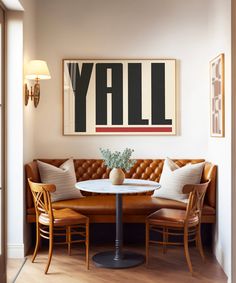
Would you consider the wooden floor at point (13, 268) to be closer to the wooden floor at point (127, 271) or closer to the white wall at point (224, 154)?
the wooden floor at point (127, 271)

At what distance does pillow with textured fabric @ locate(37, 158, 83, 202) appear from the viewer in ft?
15.8

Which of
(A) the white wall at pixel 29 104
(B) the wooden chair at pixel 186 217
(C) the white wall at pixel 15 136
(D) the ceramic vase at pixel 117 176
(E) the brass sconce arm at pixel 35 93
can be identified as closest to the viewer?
(B) the wooden chair at pixel 186 217

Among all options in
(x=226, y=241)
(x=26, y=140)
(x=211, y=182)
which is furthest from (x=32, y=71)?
(x=226, y=241)

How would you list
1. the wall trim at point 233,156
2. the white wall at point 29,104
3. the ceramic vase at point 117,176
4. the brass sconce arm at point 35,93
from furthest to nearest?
the brass sconce arm at point 35,93 < the white wall at point 29,104 < the ceramic vase at point 117,176 < the wall trim at point 233,156

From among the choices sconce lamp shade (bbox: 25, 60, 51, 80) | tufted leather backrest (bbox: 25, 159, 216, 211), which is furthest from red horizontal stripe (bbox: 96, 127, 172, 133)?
sconce lamp shade (bbox: 25, 60, 51, 80)

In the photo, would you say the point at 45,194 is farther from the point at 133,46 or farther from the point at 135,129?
the point at 133,46

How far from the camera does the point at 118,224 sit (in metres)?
4.30

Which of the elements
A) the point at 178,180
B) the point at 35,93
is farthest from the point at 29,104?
the point at 178,180

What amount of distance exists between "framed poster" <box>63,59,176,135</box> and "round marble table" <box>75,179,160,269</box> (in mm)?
1050

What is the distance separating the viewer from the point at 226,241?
411 centimetres

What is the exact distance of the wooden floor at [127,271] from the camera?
3910 millimetres

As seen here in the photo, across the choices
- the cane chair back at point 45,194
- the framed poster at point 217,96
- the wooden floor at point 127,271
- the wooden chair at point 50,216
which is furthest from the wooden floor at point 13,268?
the framed poster at point 217,96

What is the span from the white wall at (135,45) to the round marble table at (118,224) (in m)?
1.06

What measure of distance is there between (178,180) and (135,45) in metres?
1.77
